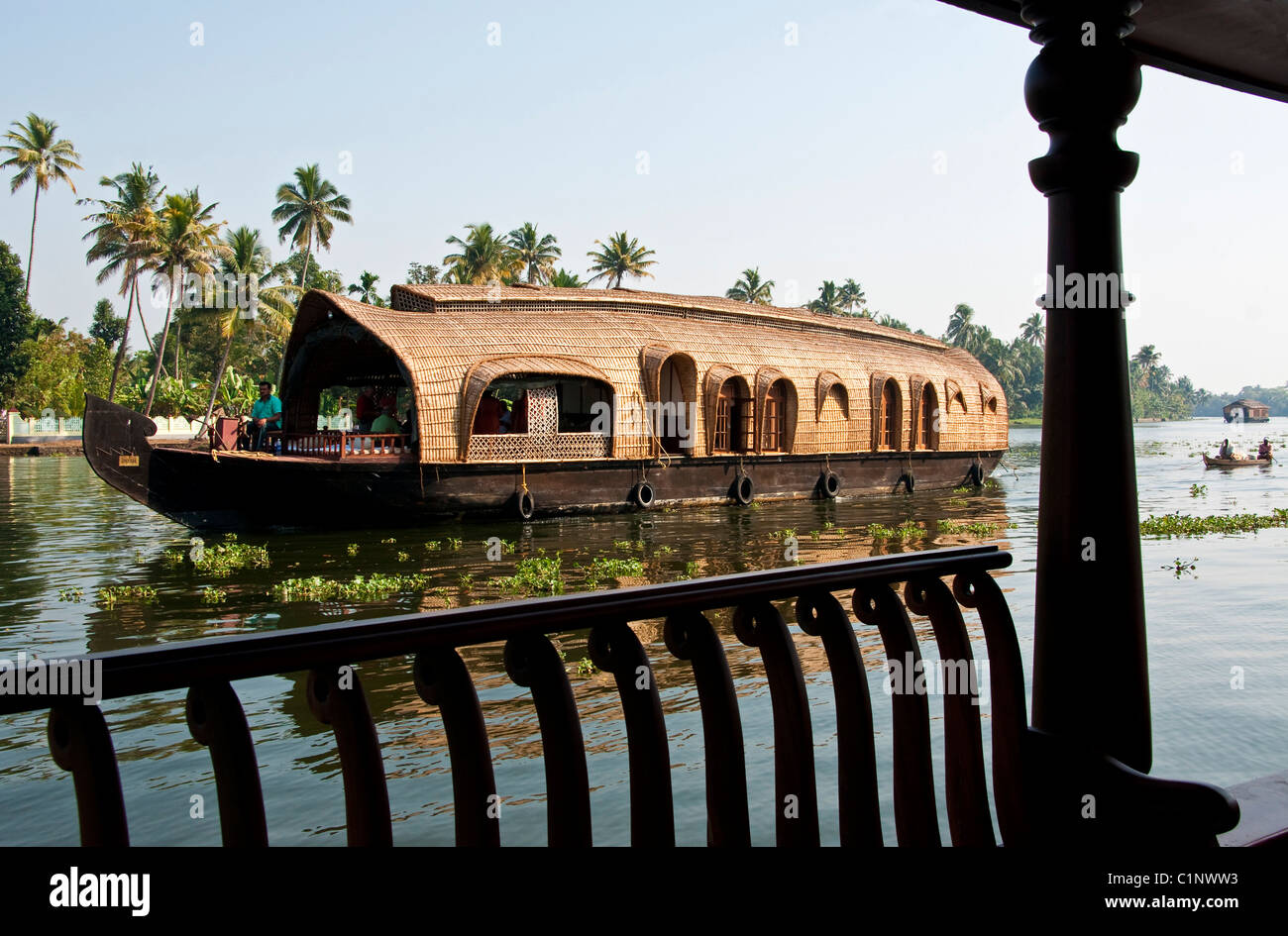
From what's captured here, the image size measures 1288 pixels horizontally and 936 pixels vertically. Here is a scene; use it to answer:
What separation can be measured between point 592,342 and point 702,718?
1306 centimetres

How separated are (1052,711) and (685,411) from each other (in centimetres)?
1356

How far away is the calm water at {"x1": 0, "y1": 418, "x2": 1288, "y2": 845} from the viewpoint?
13.3ft

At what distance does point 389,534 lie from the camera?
12.4 m

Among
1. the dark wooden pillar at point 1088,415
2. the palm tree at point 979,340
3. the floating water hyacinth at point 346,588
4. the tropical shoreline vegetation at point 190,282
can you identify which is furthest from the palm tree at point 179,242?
the palm tree at point 979,340

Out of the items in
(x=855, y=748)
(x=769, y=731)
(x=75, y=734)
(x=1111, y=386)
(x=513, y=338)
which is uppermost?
(x=513, y=338)

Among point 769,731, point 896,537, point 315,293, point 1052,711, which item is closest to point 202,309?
point 315,293

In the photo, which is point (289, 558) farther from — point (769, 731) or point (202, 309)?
point (202, 309)

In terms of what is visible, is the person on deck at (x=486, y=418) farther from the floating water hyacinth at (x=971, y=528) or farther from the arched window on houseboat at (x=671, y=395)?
the floating water hyacinth at (x=971, y=528)

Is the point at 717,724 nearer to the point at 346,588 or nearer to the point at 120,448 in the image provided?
the point at 346,588

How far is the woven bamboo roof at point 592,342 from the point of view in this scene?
12.9 m

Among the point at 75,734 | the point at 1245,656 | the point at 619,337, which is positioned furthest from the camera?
the point at 619,337

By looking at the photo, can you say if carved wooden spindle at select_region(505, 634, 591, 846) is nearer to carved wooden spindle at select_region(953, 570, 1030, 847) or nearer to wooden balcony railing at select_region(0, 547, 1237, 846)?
wooden balcony railing at select_region(0, 547, 1237, 846)

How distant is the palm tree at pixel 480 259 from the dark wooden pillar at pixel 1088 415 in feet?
122

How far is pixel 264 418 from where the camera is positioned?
46.6 ft
